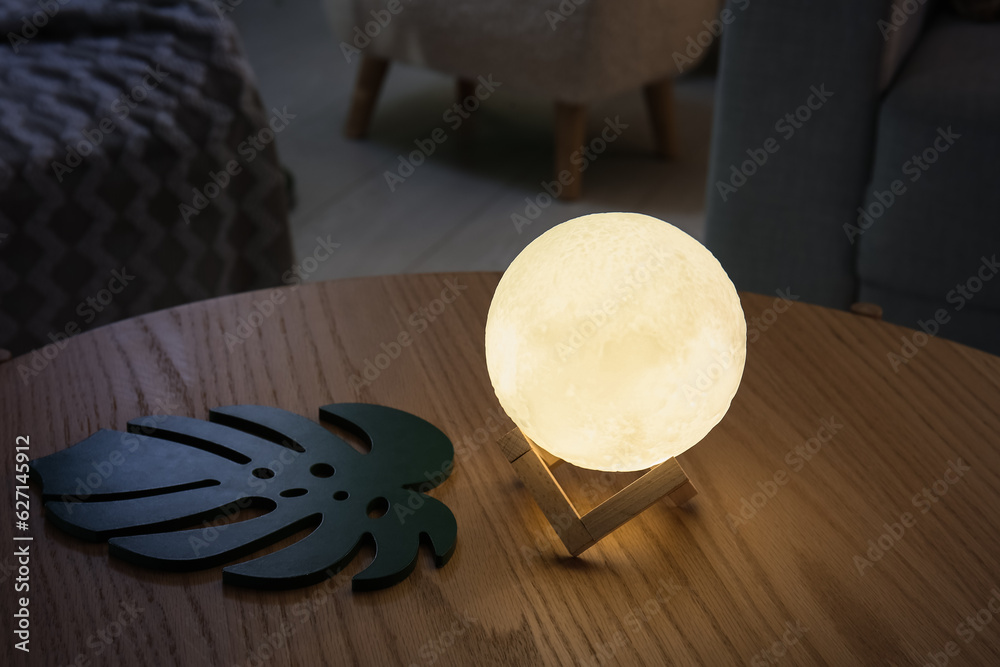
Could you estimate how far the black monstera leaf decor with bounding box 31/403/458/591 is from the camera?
0.60 m

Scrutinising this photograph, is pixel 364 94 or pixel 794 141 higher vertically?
pixel 794 141

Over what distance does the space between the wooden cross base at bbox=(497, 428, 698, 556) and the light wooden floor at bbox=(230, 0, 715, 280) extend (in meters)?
1.21

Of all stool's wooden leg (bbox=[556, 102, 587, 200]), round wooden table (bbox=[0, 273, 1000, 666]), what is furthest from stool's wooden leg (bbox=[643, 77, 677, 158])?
round wooden table (bbox=[0, 273, 1000, 666])

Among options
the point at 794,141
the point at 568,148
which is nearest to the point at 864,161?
the point at 794,141

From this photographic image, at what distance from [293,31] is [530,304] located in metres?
2.82

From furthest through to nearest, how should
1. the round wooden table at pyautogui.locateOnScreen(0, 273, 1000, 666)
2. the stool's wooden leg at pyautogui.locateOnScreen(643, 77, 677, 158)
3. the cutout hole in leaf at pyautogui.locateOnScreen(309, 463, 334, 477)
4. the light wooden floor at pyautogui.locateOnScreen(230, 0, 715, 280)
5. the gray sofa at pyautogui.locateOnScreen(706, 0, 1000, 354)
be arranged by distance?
the stool's wooden leg at pyautogui.locateOnScreen(643, 77, 677, 158) < the light wooden floor at pyautogui.locateOnScreen(230, 0, 715, 280) < the gray sofa at pyautogui.locateOnScreen(706, 0, 1000, 354) < the cutout hole in leaf at pyautogui.locateOnScreen(309, 463, 334, 477) < the round wooden table at pyautogui.locateOnScreen(0, 273, 1000, 666)

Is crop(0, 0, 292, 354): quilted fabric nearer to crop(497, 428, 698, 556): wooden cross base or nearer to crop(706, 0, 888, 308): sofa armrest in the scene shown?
crop(706, 0, 888, 308): sofa armrest

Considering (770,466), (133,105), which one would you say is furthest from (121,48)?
(770,466)

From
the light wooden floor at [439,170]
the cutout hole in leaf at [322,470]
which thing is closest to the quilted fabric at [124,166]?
the light wooden floor at [439,170]

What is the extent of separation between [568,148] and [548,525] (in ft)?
5.21

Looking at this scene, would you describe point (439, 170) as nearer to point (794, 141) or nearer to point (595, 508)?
point (794, 141)

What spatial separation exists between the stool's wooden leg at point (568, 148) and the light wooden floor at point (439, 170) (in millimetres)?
38

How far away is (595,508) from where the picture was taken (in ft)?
2.09

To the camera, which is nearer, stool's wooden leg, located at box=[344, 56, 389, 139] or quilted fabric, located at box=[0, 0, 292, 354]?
quilted fabric, located at box=[0, 0, 292, 354]
